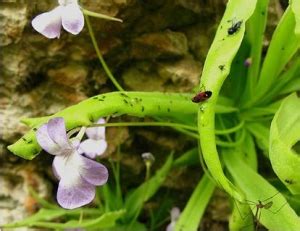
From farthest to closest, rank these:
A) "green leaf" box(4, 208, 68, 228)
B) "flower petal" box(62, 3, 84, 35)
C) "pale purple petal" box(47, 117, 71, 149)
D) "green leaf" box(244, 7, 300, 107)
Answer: "green leaf" box(4, 208, 68, 228) → "green leaf" box(244, 7, 300, 107) → "flower petal" box(62, 3, 84, 35) → "pale purple petal" box(47, 117, 71, 149)

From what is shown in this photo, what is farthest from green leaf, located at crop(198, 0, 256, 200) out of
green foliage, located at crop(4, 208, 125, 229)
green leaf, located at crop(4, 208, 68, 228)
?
green leaf, located at crop(4, 208, 68, 228)

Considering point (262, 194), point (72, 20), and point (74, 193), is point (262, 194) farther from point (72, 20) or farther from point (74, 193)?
point (72, 20)

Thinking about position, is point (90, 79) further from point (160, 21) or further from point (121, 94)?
point (121, 94)

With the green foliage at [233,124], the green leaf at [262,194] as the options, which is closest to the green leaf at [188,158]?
the green foliage at [233,124]

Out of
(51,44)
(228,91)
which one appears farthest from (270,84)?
(51,44)

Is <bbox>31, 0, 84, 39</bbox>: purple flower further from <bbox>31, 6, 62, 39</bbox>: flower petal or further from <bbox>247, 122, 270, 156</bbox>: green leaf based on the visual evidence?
<bbox>247, 122, 270, 156</bbox>: green leaf

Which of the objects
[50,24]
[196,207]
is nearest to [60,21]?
[50,24]
